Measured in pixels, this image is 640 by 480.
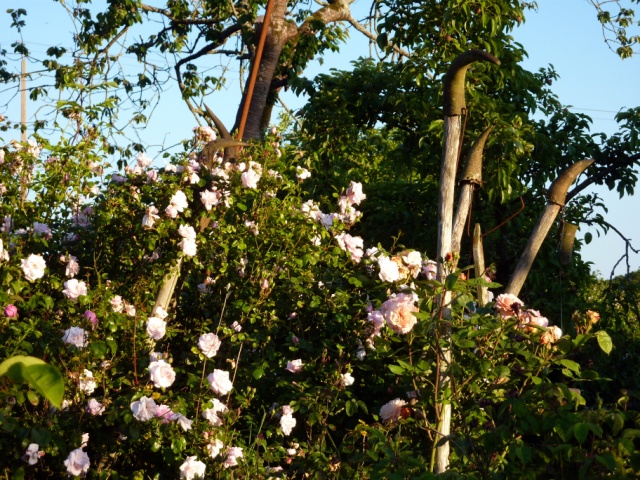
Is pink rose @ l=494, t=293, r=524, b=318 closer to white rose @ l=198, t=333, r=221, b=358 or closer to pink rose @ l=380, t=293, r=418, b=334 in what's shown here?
pink rose @ l=380, t=293, r=418, b=334

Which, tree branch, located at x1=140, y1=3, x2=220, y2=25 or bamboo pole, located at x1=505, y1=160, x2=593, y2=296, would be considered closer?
bamboo pole, located at x1=505, y1=160, x2=593, y2=296

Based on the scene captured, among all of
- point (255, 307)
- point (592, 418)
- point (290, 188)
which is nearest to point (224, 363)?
point (255, 307)

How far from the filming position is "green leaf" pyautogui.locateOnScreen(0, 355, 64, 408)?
2.70 feet

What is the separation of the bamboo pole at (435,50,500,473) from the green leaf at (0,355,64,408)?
7.77 feet

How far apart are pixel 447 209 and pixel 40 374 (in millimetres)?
2917

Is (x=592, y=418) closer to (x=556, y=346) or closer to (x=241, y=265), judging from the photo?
(x=556, y=346)

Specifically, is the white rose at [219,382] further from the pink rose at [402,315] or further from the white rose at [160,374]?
the pink rose at [402,315]

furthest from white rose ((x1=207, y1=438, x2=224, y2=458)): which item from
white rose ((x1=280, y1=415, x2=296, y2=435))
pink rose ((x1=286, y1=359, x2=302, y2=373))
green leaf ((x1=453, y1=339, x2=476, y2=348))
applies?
green leaf ((x1=453, y1=339, x2=476, y2=348))

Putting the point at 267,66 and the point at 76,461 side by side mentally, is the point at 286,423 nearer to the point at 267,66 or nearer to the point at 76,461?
the point at 76,461

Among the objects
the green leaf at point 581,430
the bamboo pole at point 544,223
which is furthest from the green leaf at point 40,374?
the bamboo pole at point 544,223

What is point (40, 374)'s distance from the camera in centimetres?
85

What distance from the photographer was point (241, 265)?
450 cm

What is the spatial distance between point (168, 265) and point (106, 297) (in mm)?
465

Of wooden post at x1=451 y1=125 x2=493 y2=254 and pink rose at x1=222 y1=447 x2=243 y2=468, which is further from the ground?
wooden post at x1=451 y1=125 x2=493 y2=254
